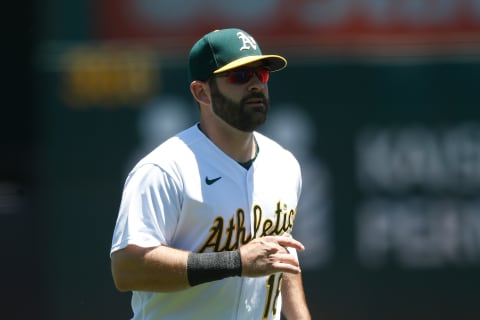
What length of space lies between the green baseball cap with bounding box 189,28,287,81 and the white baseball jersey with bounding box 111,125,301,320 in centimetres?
23

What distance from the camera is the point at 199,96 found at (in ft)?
12.2

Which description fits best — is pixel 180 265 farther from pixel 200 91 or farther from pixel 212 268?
pixel 200 91

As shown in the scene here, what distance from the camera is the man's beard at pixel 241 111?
11.8ft

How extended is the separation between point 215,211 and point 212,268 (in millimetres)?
229

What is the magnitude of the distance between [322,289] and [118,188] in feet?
5.09

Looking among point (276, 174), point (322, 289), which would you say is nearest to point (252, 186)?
point (276, 174)

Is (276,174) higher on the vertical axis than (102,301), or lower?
higher

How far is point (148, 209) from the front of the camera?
11.3 feet

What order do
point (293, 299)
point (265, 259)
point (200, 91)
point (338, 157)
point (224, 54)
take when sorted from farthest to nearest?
1. point (338, 157)
2. point (293, 299)
3. point (200, 91)
4. point (224, 54)
5. point (265, 259)

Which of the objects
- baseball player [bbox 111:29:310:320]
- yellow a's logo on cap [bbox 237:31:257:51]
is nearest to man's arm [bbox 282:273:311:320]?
baseball player [bbox 111:29:310:320]

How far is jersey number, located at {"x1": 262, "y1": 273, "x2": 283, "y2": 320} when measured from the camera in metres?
3.74

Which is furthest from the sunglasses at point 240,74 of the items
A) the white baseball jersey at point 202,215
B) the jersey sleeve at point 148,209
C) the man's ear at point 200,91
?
the jersey sleeve at point 148,209

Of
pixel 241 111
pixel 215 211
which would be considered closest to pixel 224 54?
pixel 241 111

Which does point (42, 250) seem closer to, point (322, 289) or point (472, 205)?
point (322, 289)
